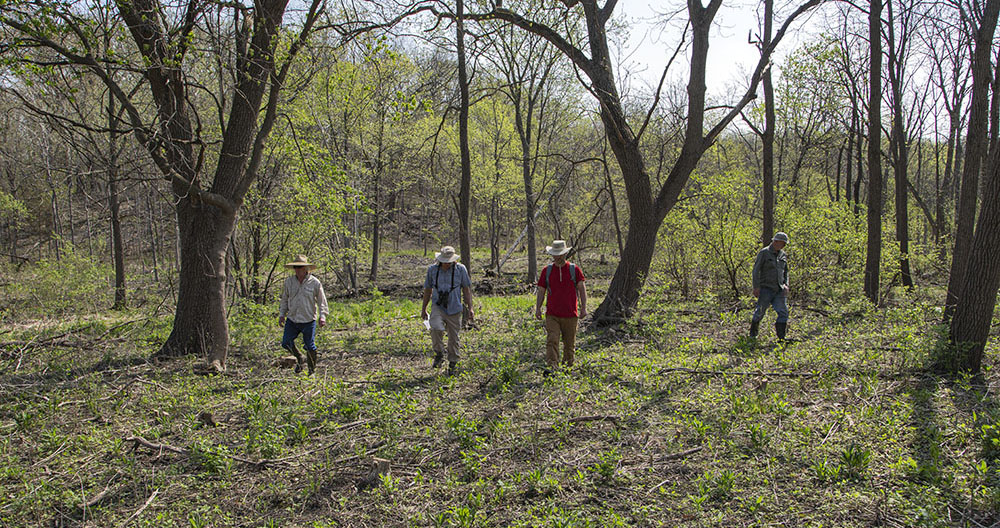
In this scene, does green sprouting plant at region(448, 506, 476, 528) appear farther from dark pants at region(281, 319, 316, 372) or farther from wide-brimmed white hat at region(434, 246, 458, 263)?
dark pants at region(281, 319, 316, 372)

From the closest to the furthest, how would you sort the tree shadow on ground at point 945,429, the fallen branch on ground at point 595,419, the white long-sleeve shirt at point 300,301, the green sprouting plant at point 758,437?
the tree shadow on ground at point 945,429
the green sprouting plant at point 758,437
the fallen branch on ground at point 595,419
the white long-sleeve shirt at point 300,301

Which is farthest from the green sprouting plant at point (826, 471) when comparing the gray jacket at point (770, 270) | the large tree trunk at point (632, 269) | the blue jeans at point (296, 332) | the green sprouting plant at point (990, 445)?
the blue jeans at point (296, 332)

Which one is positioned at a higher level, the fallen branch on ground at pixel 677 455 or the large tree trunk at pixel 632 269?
the large tree trunk at pixel 632 269

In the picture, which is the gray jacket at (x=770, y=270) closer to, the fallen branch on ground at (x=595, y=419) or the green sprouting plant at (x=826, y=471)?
the fallen branch on ground at (x=595, y=419)

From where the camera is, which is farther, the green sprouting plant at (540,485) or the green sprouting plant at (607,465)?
the green sprouting plant at (607,465)

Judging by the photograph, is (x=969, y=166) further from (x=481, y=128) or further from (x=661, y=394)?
(x=481, y=128)

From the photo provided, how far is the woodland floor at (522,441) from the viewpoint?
366 cm

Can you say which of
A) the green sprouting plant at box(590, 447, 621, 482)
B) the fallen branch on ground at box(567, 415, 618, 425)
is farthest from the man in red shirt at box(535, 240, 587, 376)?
the green sprouting plant at box(590, 447, 621, 482)

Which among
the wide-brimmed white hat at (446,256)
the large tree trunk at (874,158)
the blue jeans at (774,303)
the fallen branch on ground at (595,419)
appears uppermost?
the large tree trunk at (874,158)

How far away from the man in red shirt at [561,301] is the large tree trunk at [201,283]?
4488 mm

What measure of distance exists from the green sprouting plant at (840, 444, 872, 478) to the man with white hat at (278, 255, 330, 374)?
6160 mm

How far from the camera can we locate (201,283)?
8172 mm

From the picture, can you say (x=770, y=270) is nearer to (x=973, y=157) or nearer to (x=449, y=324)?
(x=449, y=324)

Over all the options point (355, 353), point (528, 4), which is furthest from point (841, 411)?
point (528, 4)
